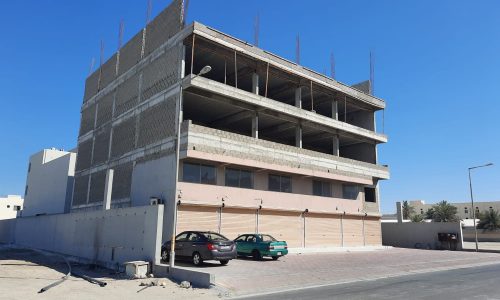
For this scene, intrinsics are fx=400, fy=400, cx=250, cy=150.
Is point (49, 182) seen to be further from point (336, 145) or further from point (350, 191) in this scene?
point (350, 191)

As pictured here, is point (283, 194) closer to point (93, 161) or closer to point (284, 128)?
point (284, 128)

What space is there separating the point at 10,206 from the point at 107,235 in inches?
2823

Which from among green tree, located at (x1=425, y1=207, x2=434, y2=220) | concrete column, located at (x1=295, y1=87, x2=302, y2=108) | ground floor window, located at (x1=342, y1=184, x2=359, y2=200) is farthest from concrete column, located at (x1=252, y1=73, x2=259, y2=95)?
green tree, located at (x1=425, y1=207, x2=434, y2=220)

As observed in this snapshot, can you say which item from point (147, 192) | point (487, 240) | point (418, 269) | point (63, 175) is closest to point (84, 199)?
point (63, 175)

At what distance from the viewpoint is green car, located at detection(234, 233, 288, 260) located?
23.7 m

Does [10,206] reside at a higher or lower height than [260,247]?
higher

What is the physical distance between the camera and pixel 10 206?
270 ft

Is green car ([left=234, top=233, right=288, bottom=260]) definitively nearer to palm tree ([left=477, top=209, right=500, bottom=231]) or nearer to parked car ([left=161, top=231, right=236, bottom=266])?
parked car ([left=161, top=231, right=236, bottom=266])

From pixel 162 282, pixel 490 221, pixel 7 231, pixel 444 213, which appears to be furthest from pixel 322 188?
pixel 444 213

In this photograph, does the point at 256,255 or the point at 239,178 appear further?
the point at 239,178

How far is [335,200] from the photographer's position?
120 ft

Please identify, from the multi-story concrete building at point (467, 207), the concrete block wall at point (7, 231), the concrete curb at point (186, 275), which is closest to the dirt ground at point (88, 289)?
the concrete curb at point (186, 275)

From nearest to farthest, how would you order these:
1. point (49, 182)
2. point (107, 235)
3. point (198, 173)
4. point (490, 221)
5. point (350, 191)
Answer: point (107, 235) < point (198, 173) < point (350, 191) < point (49, 182) < point (490, 221)

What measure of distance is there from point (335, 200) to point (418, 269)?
46.9 feet
